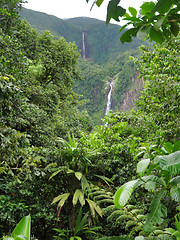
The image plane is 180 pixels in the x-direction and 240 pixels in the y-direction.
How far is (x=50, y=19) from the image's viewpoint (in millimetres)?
94812

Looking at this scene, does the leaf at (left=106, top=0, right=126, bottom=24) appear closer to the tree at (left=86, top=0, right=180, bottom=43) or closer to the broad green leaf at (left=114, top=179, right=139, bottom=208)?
the tree at (left=86, top=0, right=180, bottom=43)

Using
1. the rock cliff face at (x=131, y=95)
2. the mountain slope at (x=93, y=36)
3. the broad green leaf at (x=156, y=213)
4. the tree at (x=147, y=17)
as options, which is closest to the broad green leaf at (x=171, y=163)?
the broad green leaf at (x=156, y=213)

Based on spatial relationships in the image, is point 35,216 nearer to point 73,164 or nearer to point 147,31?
point 73,164

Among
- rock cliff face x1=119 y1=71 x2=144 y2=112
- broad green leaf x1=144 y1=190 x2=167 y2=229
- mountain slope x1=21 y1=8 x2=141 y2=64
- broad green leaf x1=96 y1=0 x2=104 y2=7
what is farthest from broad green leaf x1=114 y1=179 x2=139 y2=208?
mountain slope x1=21 y1=8 x2=141 y2=64

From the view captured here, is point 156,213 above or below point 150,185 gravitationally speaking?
below

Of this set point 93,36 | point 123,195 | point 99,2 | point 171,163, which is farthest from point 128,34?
point 93,36

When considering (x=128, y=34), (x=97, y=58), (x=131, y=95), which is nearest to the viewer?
(x=128, y=34)

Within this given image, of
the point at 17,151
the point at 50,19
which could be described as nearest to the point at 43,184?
the point at 17,151

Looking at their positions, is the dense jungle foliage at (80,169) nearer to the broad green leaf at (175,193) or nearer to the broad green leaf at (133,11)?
the broad green leaf at (175,193)

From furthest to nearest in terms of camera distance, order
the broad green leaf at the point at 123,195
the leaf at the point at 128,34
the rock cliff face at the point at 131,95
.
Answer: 1. the rock cliff face at the point at 131,95
2. the leaf at the point at 128,34
3. the broad green leaf at the point at 123,195

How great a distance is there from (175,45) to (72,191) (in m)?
3.78

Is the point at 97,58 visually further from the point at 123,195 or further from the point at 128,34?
the point at 123,195

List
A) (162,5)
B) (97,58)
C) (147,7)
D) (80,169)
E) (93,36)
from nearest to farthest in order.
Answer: (162,5)
(147,7)
(80,169)
(97,58)
(93,36)

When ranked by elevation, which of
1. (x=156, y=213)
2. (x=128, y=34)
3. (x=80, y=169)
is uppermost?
(x=128, y=34)
